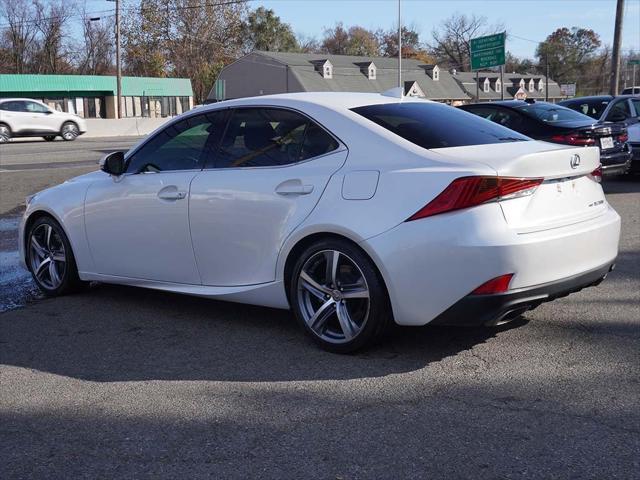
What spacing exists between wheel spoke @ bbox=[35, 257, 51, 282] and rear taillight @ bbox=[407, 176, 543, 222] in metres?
3.64

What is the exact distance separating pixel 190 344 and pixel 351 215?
1469 millimetres

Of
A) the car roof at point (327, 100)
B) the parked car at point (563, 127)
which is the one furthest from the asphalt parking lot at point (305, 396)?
the parked car at point (563, 127)

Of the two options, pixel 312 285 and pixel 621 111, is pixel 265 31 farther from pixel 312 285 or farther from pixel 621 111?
pixel 312 285

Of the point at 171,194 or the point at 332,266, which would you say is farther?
the point at 171,194

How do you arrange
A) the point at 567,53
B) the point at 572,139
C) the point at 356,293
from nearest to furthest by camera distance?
the point at 356,293 → the point at 572,139 → the point at 567,53

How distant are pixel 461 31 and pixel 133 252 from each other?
10142 cm

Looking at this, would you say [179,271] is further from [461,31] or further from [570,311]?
[461,31]

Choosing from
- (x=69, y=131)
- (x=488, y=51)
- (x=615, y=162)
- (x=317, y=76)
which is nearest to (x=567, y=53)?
(x=317, y=76)

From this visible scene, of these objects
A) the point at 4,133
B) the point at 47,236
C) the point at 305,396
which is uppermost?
the point at 4,133

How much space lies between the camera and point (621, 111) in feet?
48.8

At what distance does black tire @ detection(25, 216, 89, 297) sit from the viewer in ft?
20.1

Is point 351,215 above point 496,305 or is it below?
above

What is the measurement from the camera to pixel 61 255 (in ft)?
20.4

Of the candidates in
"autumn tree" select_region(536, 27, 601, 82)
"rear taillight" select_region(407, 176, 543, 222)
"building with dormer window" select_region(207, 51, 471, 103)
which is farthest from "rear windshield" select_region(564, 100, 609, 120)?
"autumn tree" select_region(536, 27, 601, 82)
